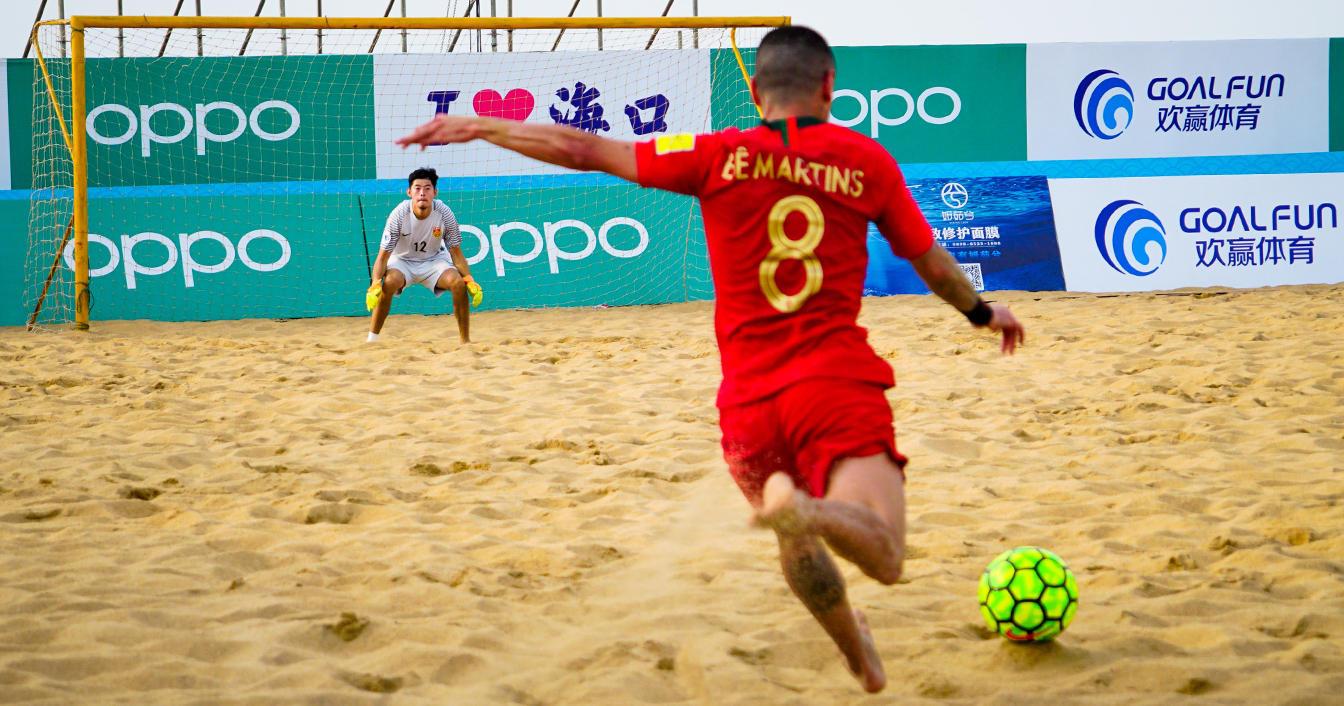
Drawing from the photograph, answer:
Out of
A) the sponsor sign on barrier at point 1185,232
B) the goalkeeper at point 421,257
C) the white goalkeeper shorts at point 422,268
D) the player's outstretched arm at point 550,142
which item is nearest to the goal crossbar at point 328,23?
the goalkeeper at point 421,257

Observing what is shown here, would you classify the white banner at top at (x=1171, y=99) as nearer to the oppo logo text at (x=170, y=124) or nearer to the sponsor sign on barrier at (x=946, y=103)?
the sponsor sign on barrier at (x=946, y=103)

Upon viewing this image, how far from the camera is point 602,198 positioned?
11.2 metres

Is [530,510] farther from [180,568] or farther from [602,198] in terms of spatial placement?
[602,198]

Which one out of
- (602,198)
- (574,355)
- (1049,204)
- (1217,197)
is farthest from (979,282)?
(574,355)

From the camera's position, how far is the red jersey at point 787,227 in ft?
7.20

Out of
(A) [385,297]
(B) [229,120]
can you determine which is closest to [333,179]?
(B) [229,120]

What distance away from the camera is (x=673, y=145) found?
88.6 inches

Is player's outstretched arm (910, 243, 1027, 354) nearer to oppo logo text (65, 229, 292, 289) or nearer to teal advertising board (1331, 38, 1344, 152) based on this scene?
oppo logo text (65, 229, 292, 289)

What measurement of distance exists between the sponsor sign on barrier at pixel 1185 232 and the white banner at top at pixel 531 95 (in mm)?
4513

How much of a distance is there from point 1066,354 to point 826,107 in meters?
5.25

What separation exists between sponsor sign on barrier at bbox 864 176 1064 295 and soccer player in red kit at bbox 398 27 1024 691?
30.5ft

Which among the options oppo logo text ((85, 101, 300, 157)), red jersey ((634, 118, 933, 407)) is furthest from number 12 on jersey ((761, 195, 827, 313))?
oppo logo text ((85, 101, 300, 157))

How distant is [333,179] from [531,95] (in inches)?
94.1

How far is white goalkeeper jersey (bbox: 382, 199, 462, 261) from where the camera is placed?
27.9 feet
